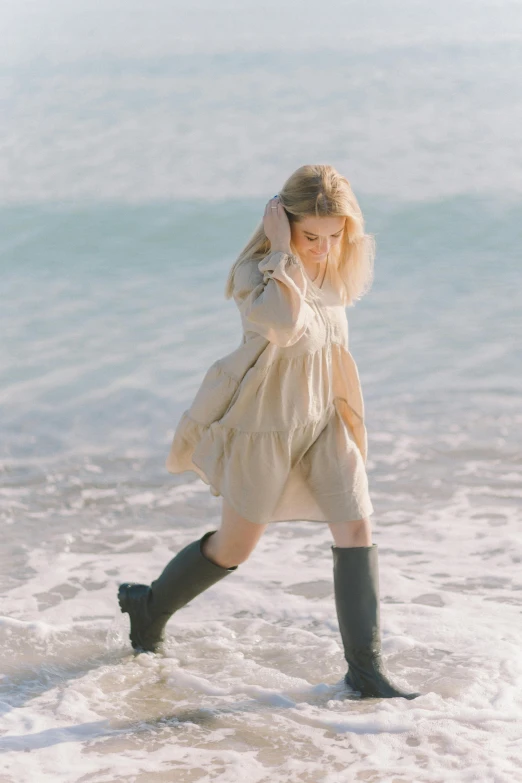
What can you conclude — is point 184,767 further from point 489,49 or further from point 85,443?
point 489,49

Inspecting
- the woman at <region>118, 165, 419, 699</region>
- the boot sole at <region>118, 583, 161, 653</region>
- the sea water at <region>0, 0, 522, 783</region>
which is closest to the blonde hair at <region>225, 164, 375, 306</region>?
the woman at <region>118, 165, 419, 699</region>

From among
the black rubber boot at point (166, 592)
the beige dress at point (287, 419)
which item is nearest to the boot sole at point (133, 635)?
the black rubber boot at point (166, 592)

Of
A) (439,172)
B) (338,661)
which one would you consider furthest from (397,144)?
(338,661)

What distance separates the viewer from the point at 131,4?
2088 cm

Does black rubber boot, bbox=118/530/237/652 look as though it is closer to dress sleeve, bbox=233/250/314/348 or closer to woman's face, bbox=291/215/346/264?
dress sleeve, bbox=233/250/314/348

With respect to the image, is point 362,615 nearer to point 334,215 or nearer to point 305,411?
point 305,411

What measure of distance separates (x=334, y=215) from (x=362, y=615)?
4.00 feet

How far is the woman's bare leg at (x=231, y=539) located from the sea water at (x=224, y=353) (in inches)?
17.5

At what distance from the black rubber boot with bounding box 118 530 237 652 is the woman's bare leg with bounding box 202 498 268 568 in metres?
0.03

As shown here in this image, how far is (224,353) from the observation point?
846cm

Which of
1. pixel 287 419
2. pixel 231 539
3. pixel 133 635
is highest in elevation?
pixel 287 419

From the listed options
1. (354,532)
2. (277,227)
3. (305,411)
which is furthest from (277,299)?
(354,532)

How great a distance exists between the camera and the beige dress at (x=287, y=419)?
3.16m

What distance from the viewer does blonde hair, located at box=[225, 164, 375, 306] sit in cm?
302
